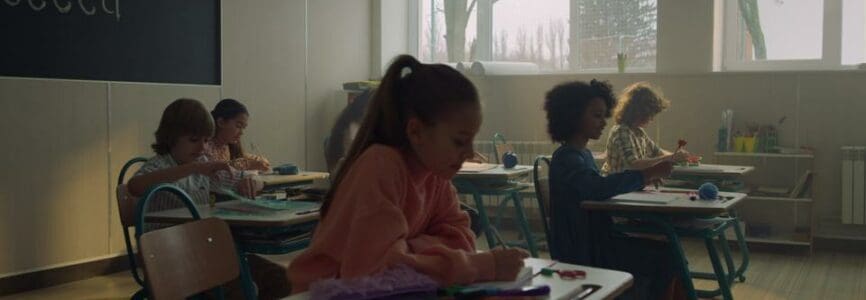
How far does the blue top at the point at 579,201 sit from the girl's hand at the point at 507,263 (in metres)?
1.64

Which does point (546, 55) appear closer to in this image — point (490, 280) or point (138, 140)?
point (138, 140)

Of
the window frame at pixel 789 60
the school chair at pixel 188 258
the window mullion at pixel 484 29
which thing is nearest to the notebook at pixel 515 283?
the school chair at pixel 188 258

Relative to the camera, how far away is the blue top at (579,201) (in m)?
3.12

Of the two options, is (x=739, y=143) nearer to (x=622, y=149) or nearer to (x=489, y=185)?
(x=622, y=149)

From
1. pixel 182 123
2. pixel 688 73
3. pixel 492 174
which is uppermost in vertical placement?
pixel 688 73

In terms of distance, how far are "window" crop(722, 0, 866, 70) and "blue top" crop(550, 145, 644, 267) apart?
11.9 ft

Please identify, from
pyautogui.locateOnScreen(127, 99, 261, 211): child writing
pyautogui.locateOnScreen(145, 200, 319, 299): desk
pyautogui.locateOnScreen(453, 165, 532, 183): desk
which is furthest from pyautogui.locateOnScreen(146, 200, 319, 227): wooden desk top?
pyautogui.locateOnScreen(453, 165, 532, 183): desk

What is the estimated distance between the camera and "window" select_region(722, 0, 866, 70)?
237 inches

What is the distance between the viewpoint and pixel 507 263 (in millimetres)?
1518

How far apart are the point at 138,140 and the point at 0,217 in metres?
0.97

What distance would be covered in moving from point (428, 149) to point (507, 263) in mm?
243

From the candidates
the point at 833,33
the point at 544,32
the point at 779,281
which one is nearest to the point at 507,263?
the point at 779,281

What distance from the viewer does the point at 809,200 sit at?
18.5 ft

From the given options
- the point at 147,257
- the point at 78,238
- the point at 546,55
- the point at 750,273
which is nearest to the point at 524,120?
the point at 546,55
